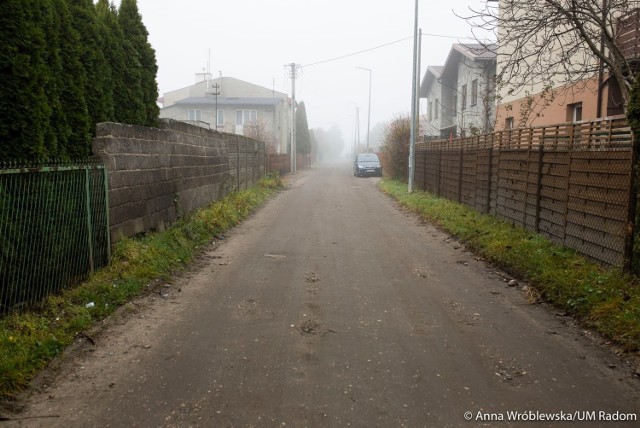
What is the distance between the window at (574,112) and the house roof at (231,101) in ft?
142

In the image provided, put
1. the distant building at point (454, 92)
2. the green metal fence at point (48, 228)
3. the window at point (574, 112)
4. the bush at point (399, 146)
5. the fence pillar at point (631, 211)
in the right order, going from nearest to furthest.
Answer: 1. the green metal fence at point (48, 228)
2. the fence pillar at point (631, 211)
3. the window at point (574, 112)
4. the distant building at point (454, 92)
5. the bush at point (399, 146)

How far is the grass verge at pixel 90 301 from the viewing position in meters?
4.03

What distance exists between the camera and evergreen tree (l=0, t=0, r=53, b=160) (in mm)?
5141

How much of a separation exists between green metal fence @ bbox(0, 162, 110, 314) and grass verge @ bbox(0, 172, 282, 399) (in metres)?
0.18

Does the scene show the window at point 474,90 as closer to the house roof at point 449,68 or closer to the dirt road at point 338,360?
the house roof at point 449,68

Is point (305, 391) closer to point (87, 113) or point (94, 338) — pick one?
point (94, 338)

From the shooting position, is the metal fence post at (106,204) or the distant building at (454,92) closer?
the metal fence post at (106,204)

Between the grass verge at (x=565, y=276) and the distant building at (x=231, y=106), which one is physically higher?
the distant building at (x=231, y=106)

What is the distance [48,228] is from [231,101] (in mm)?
54146

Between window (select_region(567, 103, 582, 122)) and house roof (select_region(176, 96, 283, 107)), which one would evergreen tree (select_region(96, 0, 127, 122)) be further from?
house roof (select_region(176, 96, 283, 107))

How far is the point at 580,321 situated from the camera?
17.5ft

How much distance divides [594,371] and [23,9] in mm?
6393

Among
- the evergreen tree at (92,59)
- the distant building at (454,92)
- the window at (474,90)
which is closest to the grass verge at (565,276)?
the evergreen tree at (92,59)

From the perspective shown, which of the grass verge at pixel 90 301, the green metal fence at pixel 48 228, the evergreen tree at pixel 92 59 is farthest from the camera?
the evergreen tree at pixel 92 59
